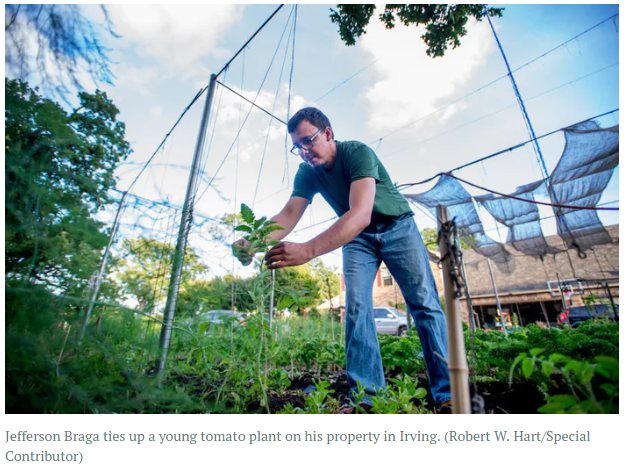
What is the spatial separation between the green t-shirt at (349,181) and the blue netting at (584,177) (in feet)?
14.3

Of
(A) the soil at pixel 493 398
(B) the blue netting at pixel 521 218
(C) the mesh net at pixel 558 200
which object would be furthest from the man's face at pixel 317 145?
(B) the blue netting at pixel 521 218

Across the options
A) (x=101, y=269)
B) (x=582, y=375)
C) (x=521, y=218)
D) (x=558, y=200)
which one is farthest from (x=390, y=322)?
(x=101, y=269)

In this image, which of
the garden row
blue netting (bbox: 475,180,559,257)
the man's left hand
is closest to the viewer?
the garden row

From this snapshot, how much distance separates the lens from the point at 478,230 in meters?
6.14

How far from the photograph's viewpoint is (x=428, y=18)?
327 cm

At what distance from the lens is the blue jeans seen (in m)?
1.42

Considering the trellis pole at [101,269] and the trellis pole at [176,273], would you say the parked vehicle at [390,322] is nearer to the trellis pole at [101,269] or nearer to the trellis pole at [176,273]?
the trellis pole at [176,273]

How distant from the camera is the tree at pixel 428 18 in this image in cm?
324

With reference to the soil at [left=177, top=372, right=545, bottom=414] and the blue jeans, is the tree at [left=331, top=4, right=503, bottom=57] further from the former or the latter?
the soil at [left=177, top=372, right=545, bottom=414]

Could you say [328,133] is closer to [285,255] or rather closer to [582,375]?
[285,255]

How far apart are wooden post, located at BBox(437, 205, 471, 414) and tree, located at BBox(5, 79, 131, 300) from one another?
3.64 ft

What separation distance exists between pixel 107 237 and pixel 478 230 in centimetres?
665

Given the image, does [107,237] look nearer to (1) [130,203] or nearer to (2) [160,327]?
(1) [130,203]

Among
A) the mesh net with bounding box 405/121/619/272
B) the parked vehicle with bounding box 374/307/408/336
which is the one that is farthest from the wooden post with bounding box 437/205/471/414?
the parked vehicle with bounding box 374/307/408/336
